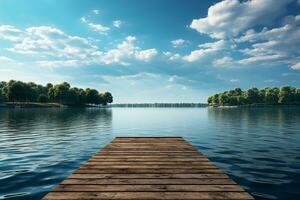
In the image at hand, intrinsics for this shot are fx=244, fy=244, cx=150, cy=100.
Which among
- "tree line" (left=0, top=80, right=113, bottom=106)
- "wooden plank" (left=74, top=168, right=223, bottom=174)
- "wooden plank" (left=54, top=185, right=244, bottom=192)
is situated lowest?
"wooden plank" (left=74, top=168, right=223, bottom=174)

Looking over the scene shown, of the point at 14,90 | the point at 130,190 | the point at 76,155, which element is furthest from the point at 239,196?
the point at 14,90

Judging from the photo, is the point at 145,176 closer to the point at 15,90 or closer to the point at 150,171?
the point at 150,171

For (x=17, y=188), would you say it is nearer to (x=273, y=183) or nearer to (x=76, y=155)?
(x=76, y=155)

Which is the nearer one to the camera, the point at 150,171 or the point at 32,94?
the point at 150,171

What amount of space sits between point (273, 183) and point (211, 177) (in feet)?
18.6

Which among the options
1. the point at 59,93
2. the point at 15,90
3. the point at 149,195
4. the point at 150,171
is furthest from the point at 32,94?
the point at 149,195

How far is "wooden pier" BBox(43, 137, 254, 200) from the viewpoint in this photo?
647cm

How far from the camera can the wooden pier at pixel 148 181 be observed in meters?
6.47

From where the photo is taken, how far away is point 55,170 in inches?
559

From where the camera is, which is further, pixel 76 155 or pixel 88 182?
pixel 76 155

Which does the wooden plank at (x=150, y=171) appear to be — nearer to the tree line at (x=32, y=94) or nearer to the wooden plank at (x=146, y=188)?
the wooden plank at (x=146, y=188)

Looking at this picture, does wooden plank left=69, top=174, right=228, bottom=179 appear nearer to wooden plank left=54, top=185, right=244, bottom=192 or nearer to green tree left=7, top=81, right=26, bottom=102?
A: wooden plank left=54, top=185, right=244, bottom=192

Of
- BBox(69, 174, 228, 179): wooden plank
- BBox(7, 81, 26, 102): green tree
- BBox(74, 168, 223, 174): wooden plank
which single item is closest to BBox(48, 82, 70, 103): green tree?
BBox(7, 81, 26, 102): green tree

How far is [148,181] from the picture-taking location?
7699 millimetres
